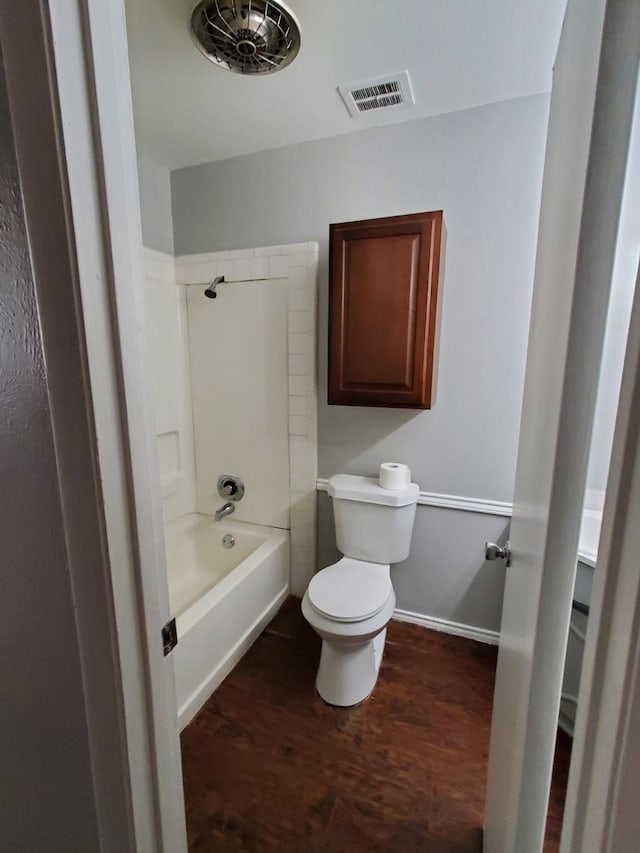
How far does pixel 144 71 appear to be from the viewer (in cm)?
138

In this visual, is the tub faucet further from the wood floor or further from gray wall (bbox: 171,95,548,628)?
the wood floor

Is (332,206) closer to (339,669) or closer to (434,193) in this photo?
(434,193)

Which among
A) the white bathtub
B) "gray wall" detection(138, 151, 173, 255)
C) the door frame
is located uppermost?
"gray wall" detection(138, 151, 173, 255)

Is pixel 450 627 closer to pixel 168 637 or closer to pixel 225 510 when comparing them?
pixel 225 510

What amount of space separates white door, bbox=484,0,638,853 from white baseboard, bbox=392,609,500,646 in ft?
3.63

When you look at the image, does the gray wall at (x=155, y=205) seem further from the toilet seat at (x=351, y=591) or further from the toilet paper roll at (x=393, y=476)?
the toilet seat at (x=351, y=591)

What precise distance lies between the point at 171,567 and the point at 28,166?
205 centimetres

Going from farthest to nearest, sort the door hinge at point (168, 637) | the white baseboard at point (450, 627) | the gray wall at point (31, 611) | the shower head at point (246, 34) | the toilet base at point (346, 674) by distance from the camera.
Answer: the white baseboard at point (450, 627) → the toilet base at point (346, 674) → the shower head at point (246, 34) → the door hinge at point (168, 637) → the gray wall at point (31, 611)

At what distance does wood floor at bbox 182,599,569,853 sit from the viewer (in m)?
1.12

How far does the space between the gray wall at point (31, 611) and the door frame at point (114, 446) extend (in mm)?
42

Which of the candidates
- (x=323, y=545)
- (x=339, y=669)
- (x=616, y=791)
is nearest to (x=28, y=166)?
(x=616, y=791)

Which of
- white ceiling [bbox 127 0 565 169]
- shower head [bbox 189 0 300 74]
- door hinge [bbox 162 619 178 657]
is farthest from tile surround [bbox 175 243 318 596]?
door hinge [bbox 162 619 178 657]

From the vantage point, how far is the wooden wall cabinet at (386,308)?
1.51 m

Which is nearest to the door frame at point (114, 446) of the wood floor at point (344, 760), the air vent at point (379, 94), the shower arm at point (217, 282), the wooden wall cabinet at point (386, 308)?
the wood floor at point (344, 760)
